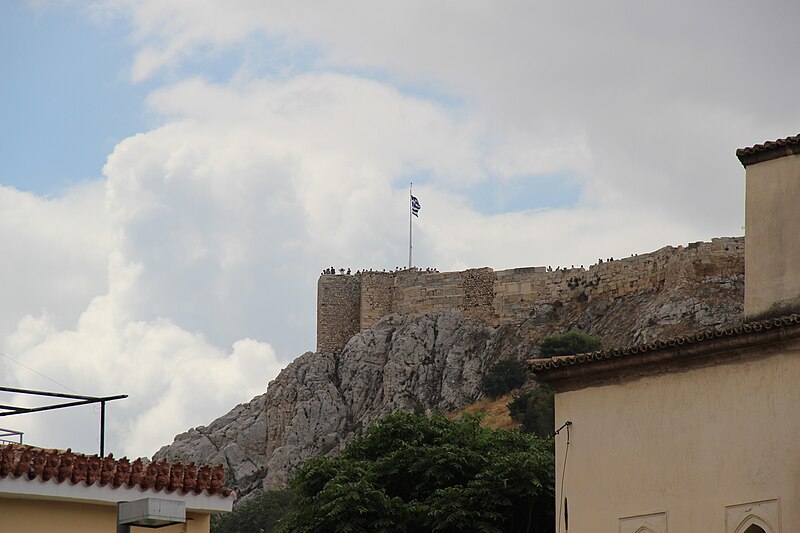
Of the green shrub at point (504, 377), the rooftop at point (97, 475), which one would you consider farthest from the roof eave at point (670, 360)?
the green shrub at point (504, 377)

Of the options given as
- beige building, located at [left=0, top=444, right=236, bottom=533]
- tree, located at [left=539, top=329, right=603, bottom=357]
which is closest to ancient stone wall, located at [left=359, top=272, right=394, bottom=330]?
tree, located at [left=539, top=329, right=603, bottom=357]

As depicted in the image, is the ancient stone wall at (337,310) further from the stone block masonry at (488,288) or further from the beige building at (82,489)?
the beige building at (82,489)

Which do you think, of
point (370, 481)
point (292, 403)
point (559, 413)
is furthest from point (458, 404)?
point (559, 413)

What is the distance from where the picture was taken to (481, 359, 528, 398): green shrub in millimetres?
91125

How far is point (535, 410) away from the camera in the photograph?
81125 millimetres

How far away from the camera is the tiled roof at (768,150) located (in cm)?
3256

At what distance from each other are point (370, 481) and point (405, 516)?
194 centimetres

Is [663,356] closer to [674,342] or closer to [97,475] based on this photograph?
[674,342]

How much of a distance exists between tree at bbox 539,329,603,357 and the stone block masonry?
4556 mm

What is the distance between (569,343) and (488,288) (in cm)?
1114

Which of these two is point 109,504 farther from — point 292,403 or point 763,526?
point 292,403

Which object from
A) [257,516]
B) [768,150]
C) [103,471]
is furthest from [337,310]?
[103,471]

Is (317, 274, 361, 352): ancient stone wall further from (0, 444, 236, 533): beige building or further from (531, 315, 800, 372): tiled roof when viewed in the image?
(0, 444, 236, 533): beige building

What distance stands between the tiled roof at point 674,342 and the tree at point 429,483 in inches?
371
